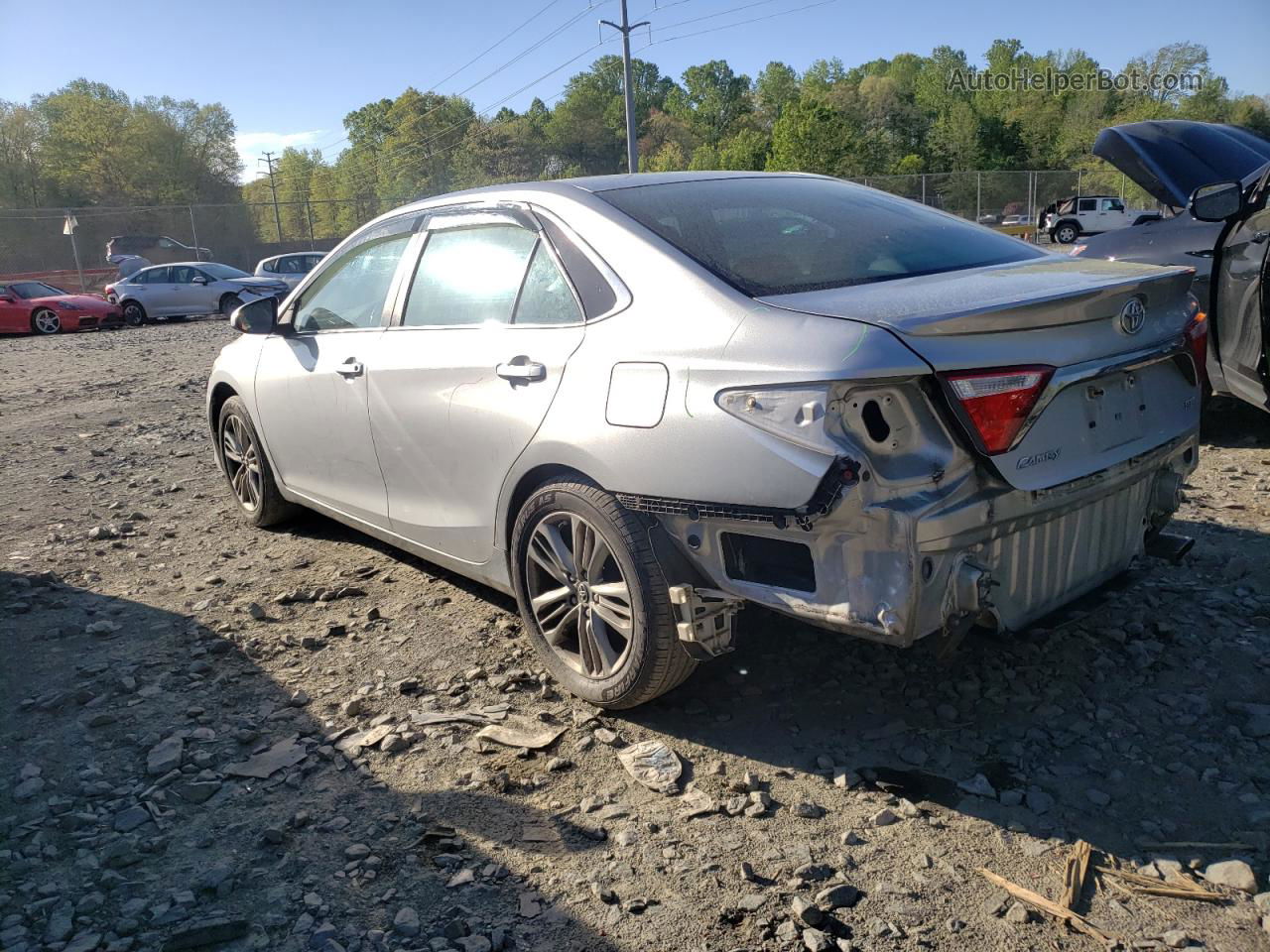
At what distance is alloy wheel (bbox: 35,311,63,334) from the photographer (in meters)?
22.1

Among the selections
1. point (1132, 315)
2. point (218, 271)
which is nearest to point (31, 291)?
point (218, 271)

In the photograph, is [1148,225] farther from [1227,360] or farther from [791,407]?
[791,407]

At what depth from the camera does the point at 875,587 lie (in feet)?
8.02

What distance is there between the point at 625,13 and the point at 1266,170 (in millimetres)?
39678

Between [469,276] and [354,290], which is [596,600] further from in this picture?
[354,290]

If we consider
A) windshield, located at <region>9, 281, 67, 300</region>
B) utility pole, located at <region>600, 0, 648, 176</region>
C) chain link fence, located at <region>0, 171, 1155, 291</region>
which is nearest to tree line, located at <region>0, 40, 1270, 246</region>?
chain link fence, located at <region>0, 171, 1155, 291</region>

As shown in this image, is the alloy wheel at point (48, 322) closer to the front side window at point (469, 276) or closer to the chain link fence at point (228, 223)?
the chain link fence at point (228, 223)

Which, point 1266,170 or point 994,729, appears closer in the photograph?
point 994,729

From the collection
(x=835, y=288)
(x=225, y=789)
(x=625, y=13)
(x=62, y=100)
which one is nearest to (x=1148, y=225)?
(x=835, y=288)

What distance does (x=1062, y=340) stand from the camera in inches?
104

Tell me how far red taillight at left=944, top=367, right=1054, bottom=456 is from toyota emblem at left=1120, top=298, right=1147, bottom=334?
498mm

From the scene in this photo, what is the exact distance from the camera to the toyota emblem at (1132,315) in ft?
9.27

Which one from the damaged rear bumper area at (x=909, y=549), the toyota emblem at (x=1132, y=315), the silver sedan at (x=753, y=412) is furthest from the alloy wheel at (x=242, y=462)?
the toyota emblem at (x=1132, y=315)

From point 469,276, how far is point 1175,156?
5.06 metres
